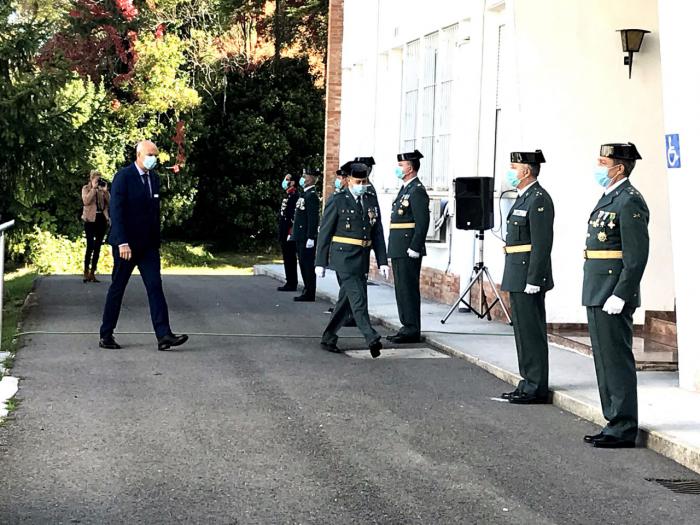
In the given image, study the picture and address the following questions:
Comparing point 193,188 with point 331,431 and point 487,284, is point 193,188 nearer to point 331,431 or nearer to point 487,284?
point 487,284

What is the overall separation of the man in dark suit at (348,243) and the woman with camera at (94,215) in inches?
377

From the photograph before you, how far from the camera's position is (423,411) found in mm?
9945

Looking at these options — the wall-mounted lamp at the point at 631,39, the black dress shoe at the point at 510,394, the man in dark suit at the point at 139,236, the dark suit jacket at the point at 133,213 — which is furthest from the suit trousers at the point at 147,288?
the wall-mounted lamp at the point at 631,39

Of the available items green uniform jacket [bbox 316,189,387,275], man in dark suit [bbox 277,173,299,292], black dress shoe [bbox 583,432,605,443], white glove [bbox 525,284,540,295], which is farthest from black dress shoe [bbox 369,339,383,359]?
man in dark suit [bbox 277,173,299,292]

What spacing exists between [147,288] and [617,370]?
5.64m

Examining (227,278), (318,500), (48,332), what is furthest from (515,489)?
(227,278)

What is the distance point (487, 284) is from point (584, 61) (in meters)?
3.27

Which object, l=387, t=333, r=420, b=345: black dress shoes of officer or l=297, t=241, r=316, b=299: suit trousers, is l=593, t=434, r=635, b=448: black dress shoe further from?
l=297, t=241, r=316, b=299: suit trousers

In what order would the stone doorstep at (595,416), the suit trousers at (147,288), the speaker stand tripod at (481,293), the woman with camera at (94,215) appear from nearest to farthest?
the stone doorstep at (595,416), the suit trousers at (147,288), the speaker stand tripod at (481,293), the woman with camera at (94,215)

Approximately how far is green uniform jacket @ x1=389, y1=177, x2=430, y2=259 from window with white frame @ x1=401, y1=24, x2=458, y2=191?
483 centimetres

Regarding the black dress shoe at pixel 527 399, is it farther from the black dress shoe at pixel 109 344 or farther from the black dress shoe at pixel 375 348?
the black dress shoe at pixel 109 344

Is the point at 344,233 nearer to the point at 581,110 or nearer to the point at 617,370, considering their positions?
the point at 581,110

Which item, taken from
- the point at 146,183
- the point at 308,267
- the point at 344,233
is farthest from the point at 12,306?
the point at 344,233

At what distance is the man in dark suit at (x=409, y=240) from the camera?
45.6 feet
